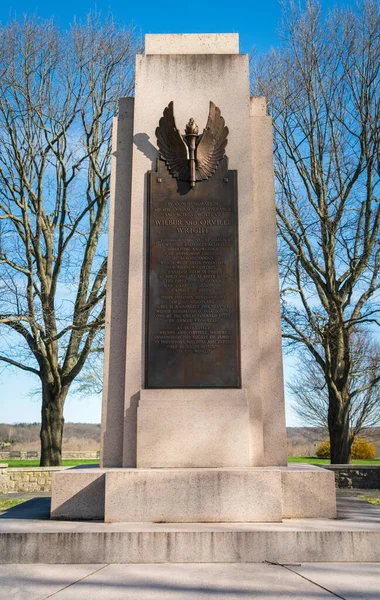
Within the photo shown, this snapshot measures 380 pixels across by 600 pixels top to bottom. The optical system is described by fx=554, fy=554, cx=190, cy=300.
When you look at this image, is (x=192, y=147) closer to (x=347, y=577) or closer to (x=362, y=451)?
(x=347, y=577)

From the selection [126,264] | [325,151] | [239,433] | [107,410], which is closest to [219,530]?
[239,433]

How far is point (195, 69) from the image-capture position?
7.43 metres

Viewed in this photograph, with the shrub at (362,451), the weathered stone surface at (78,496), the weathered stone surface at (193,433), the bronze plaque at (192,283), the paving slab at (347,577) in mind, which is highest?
the bronze plaque at (192,283)

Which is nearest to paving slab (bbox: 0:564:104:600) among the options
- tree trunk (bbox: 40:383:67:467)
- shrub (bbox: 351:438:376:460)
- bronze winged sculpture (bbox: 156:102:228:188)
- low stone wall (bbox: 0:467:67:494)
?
bronze winged sculpture (bbox: 156:102:228:188)

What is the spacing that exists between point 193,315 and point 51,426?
41.0ft

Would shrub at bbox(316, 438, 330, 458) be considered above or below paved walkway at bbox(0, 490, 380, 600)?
below

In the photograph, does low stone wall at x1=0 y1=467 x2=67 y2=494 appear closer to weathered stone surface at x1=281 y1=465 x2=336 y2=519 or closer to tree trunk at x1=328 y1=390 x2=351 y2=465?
tree trunk at x1=328 y1=390 x2=351 y2=465

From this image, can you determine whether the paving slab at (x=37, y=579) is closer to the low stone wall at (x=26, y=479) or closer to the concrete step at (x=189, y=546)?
the concrete step at (x=189, y=546)

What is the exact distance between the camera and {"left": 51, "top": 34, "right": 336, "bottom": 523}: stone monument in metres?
5.53

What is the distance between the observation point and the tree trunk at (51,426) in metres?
17.5

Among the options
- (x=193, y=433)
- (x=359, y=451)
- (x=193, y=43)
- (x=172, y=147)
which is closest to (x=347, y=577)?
(x=193, y=433)

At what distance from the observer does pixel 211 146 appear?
7.08 meters

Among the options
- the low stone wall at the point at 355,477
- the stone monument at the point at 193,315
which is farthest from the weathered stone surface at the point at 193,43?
the low stone wall at the point at 355,477

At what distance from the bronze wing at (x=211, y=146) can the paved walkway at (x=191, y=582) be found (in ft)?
14.9
